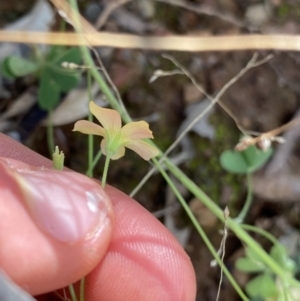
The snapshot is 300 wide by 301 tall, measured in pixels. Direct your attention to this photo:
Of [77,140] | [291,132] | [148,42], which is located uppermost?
[148,42]

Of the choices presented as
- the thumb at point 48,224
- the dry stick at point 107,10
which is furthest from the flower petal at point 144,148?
the dry stick at point 107,10

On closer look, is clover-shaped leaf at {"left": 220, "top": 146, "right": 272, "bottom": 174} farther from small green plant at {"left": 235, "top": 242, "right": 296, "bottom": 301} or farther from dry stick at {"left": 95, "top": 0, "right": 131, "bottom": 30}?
dry stick at {"left": 95, "top": 0, "right": 131, "bottom": 30}

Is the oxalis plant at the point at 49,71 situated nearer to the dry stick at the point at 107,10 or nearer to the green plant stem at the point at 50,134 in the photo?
the green plant stem at the point at 50,134

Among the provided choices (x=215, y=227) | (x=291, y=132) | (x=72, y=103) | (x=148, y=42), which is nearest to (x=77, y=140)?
(x=72, y=103)

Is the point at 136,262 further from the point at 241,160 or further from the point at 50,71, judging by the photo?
the point at 50,71

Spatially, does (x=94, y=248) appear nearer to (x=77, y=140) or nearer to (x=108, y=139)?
(x=108, y=139)

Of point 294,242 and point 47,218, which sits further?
point 294,242
